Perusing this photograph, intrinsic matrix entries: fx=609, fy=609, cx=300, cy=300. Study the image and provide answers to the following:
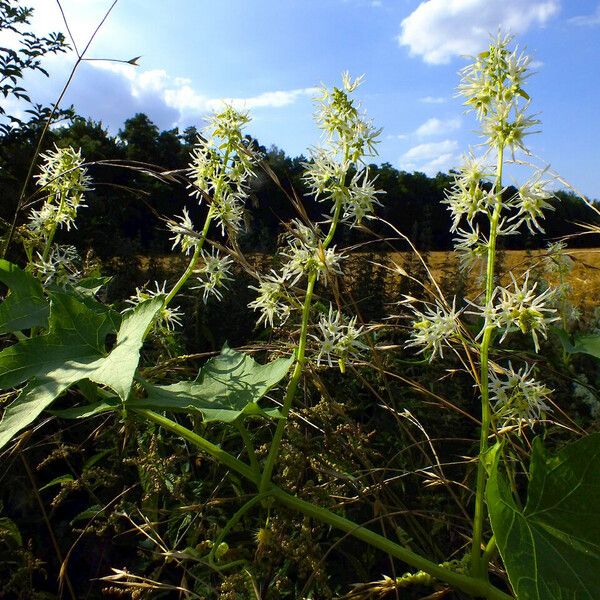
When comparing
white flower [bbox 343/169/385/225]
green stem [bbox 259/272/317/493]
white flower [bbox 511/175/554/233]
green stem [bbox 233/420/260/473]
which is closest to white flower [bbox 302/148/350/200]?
white flower [bbox 343/169/385/225]

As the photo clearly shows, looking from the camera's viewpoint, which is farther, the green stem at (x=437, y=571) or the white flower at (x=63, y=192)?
the white flower at (x=63, y=192)

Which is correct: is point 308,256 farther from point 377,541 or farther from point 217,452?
point 377,541

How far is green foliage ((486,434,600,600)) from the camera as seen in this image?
0.85 m

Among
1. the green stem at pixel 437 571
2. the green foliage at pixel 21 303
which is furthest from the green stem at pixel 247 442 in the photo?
the green foliage at pixel 21 303

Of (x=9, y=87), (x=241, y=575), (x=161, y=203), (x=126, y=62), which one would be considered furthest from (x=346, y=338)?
(x=161, y=203)

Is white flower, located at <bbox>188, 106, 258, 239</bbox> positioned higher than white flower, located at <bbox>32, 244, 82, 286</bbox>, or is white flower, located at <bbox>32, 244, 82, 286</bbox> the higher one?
white flower, located at <bbox>188, 106, 258, 239</bbox>

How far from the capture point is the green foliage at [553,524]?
845 mm

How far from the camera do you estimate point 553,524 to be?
3.08ft

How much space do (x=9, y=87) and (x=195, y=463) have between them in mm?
2679

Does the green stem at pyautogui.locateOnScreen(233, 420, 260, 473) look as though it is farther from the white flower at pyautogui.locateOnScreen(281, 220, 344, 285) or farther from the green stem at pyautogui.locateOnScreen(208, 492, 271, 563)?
the white flower at pyautogui.locateOnScreen(281, 220, 344, 285)

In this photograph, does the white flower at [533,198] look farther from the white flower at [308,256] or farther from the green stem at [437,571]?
the green stem at [437,571]

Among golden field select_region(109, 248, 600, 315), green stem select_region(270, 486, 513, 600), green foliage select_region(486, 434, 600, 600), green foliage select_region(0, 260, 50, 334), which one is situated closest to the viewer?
green foliage select_region(486, 434, 600, 600)

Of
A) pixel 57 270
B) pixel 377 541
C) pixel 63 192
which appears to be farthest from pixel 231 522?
pixel 63 192

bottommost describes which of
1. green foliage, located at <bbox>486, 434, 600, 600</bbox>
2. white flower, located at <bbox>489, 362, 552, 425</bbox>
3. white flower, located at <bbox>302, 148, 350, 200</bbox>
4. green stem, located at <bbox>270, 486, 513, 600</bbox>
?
green stem, located at <bbox>270, 486, 513, 600</bbox>
